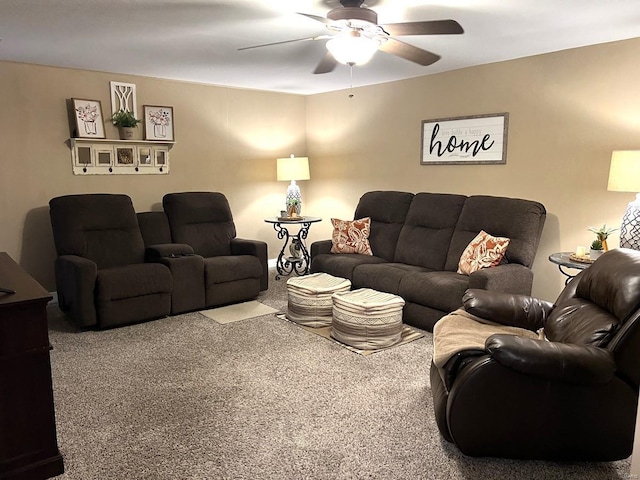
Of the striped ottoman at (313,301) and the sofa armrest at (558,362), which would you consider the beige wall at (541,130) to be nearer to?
the striped ottoman at (313,301)

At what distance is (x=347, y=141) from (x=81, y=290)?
11.7 feet

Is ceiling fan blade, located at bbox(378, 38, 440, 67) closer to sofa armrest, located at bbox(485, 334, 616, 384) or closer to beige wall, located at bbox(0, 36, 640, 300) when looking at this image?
beige wall, located at bbox(0, 36, 640, 300)

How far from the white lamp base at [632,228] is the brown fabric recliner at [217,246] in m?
3.17

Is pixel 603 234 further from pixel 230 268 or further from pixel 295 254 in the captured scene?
pixel 295 254

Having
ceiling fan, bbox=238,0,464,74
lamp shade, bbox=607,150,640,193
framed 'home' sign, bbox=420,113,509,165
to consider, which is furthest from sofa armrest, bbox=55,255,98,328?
lamp shade, bbox=607,150,640,193

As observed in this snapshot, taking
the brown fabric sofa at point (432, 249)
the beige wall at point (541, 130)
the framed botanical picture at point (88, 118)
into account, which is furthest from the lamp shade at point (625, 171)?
the framed botanical picture at point (88, 118)

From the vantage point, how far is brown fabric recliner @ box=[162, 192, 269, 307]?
4.77 meters

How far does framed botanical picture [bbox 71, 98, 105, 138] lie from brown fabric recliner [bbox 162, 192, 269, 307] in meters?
0.94

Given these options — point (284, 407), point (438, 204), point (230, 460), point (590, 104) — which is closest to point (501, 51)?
point (590, 104)

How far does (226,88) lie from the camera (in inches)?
233

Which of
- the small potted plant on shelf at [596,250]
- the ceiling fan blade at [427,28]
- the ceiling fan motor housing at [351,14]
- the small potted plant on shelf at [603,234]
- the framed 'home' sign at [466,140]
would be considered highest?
the ceiling fan motor housing at [351,14]

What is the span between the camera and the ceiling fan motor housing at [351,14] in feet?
9.25

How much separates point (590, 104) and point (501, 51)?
0.83 metres

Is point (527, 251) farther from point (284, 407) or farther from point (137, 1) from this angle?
point (137, 1)
